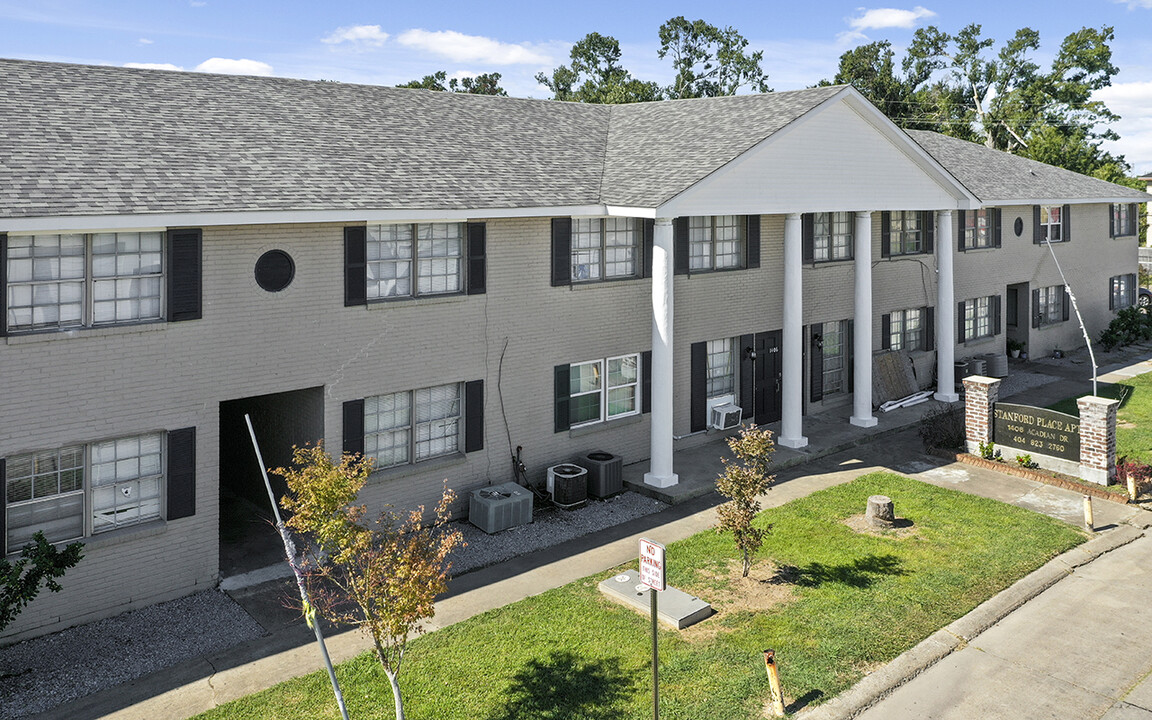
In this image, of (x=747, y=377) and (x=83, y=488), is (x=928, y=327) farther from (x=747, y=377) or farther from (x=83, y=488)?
(x=83, y=488)

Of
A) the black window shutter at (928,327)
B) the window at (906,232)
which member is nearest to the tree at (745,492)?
the window at (906,232)

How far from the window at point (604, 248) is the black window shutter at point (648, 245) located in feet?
0.51

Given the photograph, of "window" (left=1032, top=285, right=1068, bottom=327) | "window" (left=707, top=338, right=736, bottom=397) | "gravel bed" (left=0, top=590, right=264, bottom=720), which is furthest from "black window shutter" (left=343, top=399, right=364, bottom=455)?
"window" (left=1032, top=285, right=1068, bottom=327)

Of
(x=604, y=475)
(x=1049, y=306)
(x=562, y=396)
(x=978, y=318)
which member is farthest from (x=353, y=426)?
(x=1049, y=306)

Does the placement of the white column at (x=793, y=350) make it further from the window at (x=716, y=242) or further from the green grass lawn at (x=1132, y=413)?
the green grass lawn at (x=1132, y=413)

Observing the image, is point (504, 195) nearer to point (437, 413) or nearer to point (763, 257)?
point (437, 413)

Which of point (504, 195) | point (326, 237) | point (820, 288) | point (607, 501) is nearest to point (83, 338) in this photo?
point (326, 237)

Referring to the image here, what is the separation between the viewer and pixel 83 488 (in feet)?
44.1

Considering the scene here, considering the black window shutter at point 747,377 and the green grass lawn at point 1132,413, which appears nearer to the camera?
the green grass lawn at point 1132,413

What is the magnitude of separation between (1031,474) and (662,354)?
342 inches

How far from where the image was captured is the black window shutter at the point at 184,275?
45.3ft

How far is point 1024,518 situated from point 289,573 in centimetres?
1340

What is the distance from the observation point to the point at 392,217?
15.8m

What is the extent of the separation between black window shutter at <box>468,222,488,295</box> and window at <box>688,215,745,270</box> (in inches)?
225
